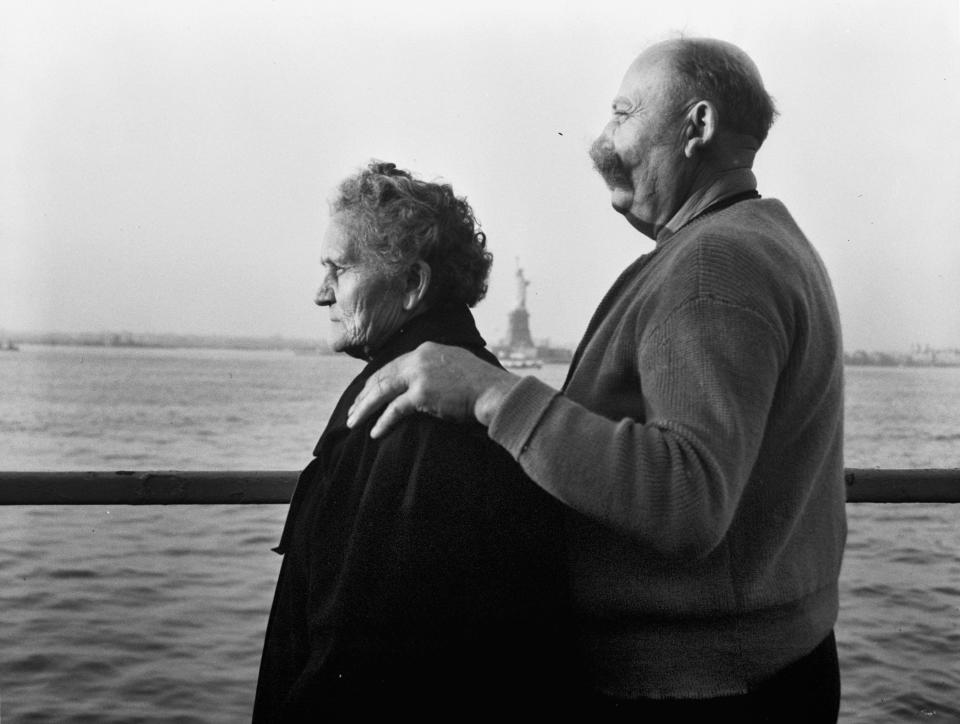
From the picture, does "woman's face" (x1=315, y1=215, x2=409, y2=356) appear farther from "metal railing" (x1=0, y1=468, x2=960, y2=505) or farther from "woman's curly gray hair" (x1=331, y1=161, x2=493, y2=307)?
"metal railing" (x1=0, y1=468, x2=960, y2=505)

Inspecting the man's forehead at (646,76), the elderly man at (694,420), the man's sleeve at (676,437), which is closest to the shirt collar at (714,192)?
the elderly man at (694,420)

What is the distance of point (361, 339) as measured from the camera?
1.57 metres

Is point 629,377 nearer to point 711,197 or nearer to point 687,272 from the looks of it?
point 687,272

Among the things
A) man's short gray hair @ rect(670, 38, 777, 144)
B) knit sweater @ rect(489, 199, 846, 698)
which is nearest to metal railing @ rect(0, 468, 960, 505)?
knit sweater @ rect(489, 199, 846, 698)

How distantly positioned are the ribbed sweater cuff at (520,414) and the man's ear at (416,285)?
0.37 meters

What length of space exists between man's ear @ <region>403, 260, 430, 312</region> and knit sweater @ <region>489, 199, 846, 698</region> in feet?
0.91

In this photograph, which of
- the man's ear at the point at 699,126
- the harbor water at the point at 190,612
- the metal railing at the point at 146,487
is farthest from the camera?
the harbor water at the point at 190,612

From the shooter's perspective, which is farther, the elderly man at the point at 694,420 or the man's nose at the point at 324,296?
the man's nose at the point at 324,296

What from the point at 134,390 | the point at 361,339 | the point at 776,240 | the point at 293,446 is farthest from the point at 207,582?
the point at 134,390

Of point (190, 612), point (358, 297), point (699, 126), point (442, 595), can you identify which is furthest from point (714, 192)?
point (190, 612)

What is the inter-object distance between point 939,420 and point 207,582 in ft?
118

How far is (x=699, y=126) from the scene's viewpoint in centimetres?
144

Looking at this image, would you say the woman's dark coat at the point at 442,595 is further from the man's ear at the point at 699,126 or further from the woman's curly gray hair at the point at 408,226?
the man's ear at the point at 699,126

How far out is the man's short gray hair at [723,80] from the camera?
1.44m
